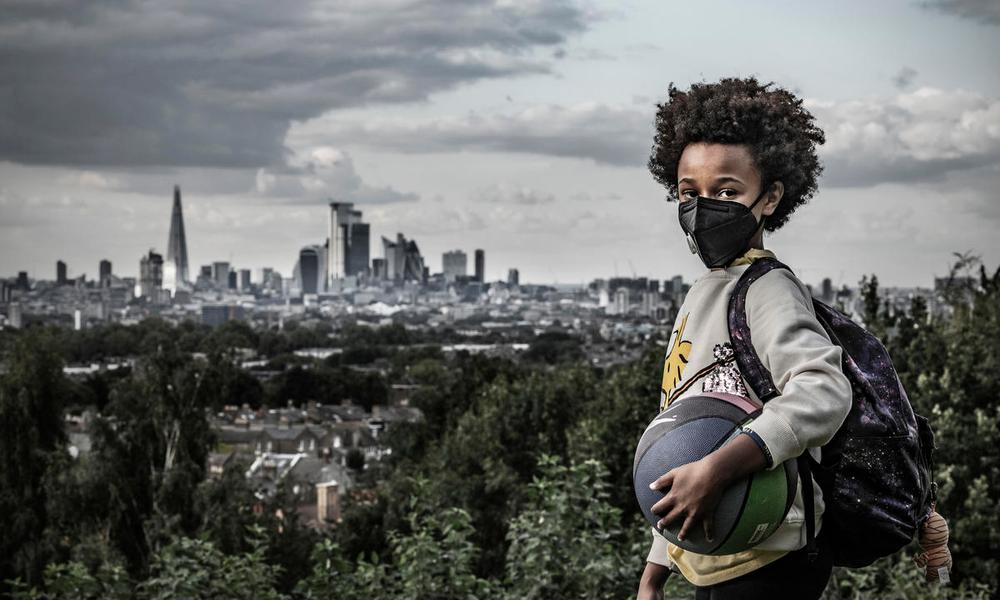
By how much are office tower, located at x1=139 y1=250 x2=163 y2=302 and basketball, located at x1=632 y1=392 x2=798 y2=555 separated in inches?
6351

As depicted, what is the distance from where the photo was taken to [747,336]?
2057mm

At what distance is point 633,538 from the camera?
7.83 m

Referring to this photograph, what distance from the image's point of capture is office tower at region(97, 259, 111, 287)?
146625 millimetres

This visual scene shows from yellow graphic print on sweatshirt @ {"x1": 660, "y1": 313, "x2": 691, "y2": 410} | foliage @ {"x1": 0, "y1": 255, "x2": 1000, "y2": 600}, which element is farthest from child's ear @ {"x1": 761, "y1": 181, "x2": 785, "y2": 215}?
foliage @ {"x1": 0, "y1": 255, "x2": 1000, "y2": 600}

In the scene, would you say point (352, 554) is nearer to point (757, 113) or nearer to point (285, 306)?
Result: point (757, 113)

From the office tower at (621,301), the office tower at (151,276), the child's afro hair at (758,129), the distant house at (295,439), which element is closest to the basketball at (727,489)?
the child's afro hair at (758,129)

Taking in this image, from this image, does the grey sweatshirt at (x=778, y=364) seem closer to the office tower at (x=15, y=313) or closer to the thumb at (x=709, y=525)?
the thumb at (x=709, y=525)

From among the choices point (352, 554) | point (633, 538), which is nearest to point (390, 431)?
point (352, 554)

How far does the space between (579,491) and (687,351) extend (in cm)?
396

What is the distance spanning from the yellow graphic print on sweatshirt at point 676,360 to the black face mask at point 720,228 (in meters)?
0.16

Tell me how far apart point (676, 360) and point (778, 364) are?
0.32 m

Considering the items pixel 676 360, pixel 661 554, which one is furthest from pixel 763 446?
pixel 661 554

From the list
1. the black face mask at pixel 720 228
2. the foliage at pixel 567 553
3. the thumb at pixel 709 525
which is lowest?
the foliage at pixel 567 553

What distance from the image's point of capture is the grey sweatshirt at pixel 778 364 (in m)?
1.88
